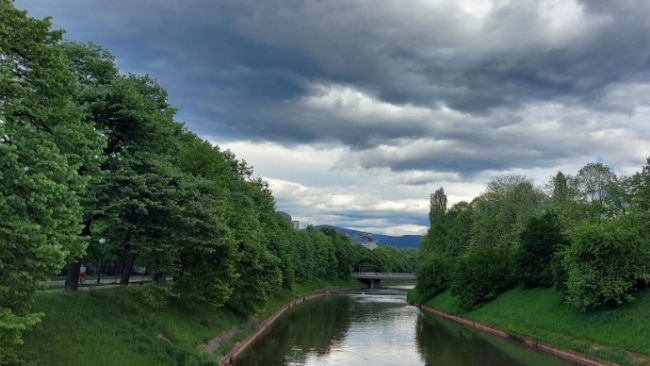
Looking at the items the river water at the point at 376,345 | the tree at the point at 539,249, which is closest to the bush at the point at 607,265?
the river water at the point at 376,345

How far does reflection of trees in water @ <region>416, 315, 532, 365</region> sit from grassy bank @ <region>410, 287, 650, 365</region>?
449cm

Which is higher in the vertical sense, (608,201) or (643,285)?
(608,201)

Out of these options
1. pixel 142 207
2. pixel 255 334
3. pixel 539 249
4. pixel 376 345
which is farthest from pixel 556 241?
pixel 142 207

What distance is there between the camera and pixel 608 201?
6769cm

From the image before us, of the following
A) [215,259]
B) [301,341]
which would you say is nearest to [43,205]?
[215,259]

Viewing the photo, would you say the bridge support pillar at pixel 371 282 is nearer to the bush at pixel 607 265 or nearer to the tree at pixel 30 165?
the bush at pixel 607 265

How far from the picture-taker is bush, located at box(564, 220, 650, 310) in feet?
156

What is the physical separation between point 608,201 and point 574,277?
22749 mm

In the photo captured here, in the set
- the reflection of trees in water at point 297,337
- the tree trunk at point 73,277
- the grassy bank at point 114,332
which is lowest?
the reflection of trees in water at point 297,337

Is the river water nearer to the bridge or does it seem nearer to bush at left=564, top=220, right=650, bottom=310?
bush at left=564, top=220, right=650, bottom=310

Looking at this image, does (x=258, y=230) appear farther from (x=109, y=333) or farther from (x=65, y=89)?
(x=65, y=89)

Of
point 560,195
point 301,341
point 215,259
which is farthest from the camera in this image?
point 560,195

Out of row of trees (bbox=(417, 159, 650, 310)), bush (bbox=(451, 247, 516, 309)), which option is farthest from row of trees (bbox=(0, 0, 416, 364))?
row of trees (bbox=(417, 159, 650, 310))

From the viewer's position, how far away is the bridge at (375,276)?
165000mm
